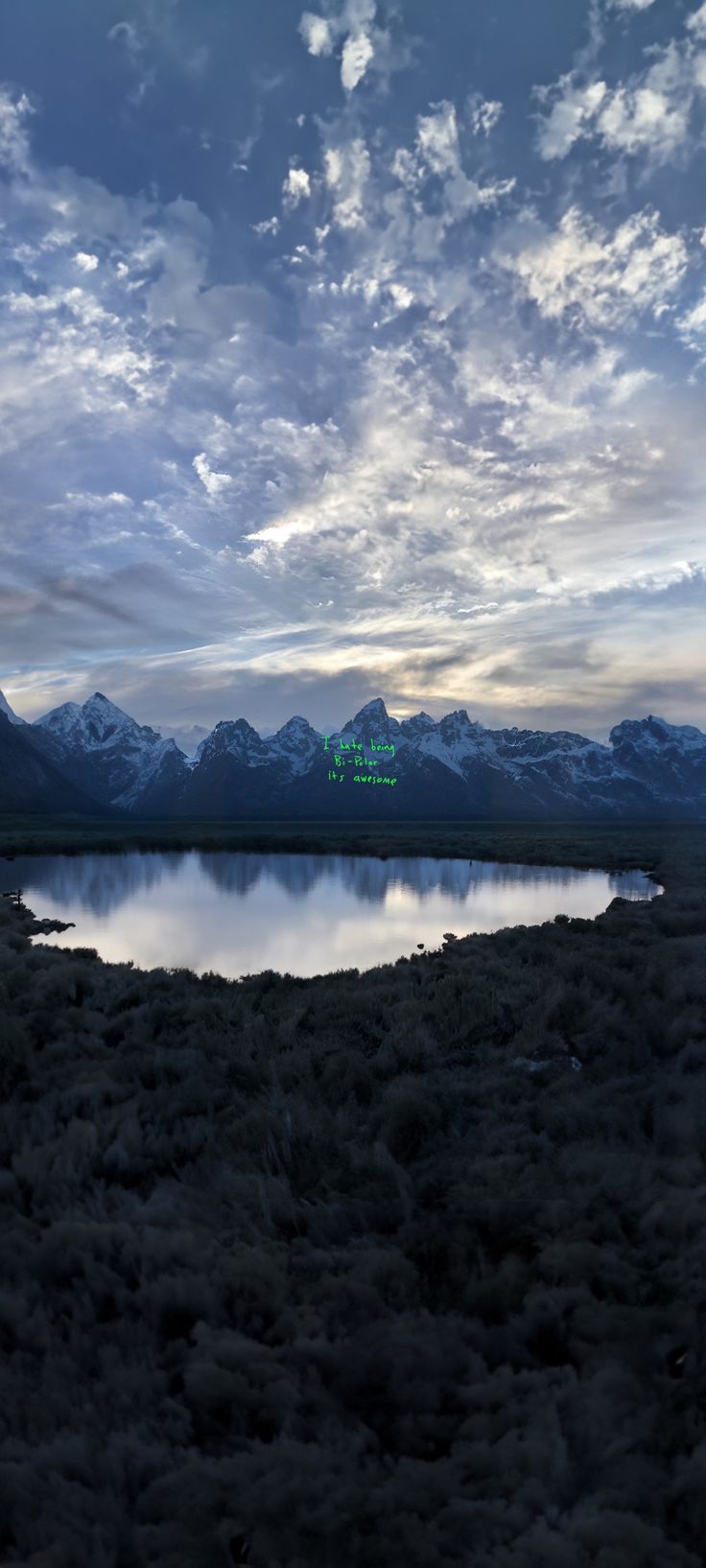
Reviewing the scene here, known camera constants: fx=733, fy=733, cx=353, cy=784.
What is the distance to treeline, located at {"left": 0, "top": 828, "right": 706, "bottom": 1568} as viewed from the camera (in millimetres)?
3734

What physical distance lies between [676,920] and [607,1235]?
19310mm

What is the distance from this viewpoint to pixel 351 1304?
209 inches

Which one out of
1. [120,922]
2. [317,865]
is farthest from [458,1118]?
[317,865]

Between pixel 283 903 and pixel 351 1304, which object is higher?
pixel 351 1304

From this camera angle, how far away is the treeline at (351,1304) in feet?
12.3

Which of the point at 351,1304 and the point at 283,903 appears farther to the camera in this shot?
the point at 283,903

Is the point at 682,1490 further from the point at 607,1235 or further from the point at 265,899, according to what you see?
the point at 265,899

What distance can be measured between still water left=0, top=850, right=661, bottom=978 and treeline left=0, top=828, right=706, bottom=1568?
32.2 ft

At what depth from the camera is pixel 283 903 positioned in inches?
1240

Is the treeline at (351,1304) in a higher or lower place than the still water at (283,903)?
higher

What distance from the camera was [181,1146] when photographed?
304 inches

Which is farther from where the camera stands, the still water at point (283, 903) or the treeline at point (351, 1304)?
the still water at point (283, 903)

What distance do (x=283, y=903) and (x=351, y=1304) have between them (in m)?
26.4

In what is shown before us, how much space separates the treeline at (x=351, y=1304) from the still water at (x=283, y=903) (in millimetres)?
9809
